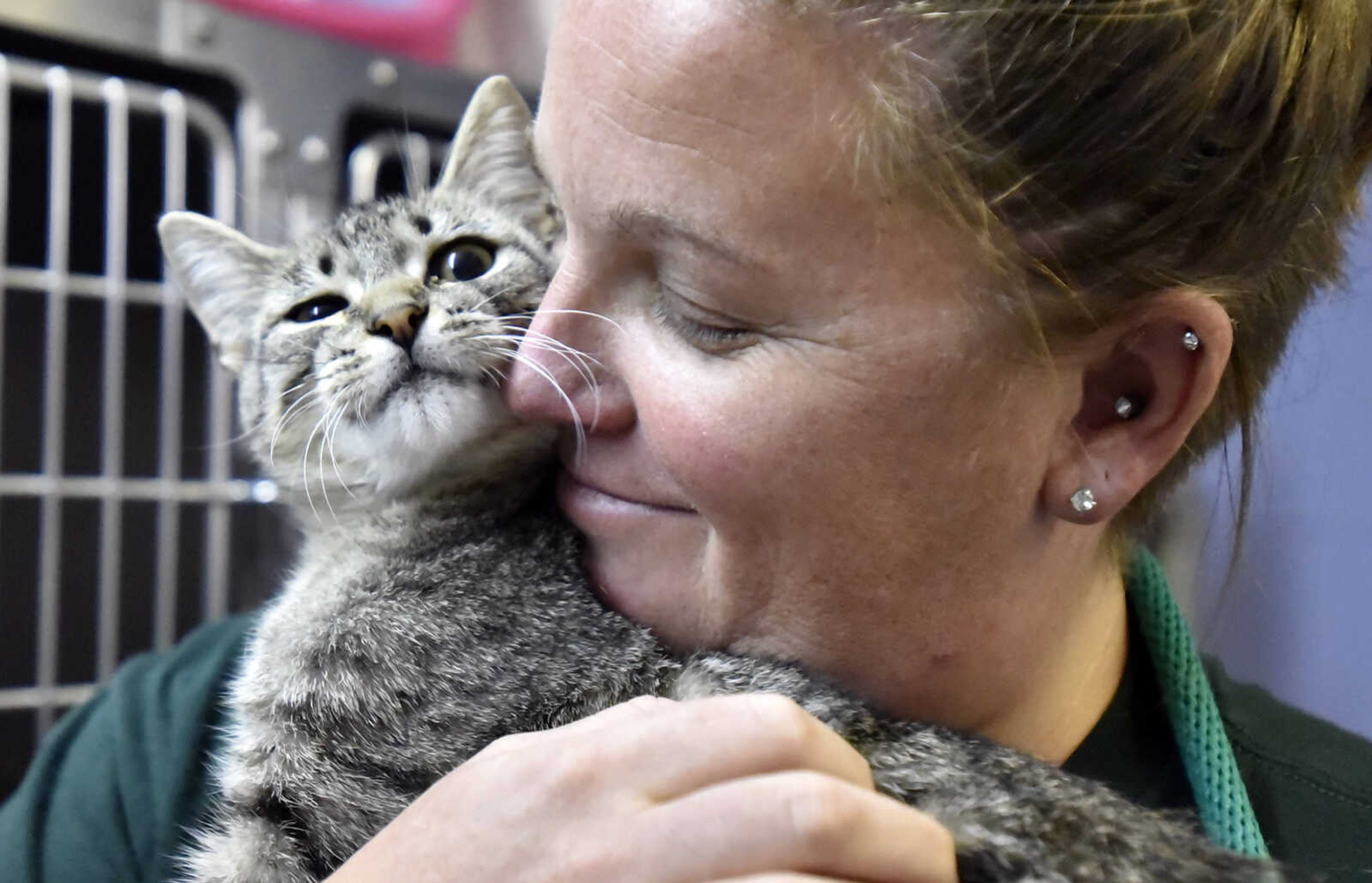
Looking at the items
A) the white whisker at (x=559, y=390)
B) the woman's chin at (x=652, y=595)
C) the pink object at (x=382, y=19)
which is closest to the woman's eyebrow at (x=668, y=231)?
the white whisker at (x=559, y=390)

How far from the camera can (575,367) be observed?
0.76 meters

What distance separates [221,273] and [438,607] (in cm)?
55

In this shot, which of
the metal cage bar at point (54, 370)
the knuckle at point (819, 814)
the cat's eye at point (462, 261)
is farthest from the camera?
the metal cage bar at point (54, 370)

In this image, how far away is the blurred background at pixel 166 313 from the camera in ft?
4.63

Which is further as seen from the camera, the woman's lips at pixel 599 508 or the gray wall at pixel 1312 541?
the gray wall at pixel 1312 541

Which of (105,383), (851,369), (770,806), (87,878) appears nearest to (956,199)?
(851,369)

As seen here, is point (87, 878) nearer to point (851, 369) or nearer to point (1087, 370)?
point (851, 369)

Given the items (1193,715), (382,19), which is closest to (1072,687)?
(1193,715)

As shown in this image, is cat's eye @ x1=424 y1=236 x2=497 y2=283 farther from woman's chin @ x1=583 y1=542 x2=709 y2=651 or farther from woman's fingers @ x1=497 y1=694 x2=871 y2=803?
woman's fingers @ x1=497 y1=694 x2=871 y2=803

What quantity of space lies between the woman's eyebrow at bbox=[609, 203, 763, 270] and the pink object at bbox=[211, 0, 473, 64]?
3.68ft

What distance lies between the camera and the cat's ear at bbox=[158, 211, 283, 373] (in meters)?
1.15

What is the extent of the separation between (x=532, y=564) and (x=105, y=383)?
100cm

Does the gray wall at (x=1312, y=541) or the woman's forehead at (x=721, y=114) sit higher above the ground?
the woman's forehead at (x=721, y=114)

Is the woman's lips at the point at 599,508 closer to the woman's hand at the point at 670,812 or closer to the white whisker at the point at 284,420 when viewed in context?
the woman's hand at the point at 670,812
